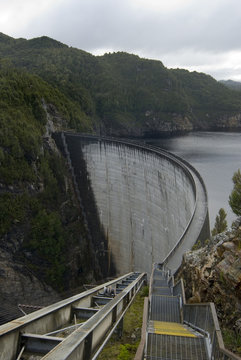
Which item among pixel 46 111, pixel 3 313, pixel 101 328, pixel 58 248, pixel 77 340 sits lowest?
pixel 3 313

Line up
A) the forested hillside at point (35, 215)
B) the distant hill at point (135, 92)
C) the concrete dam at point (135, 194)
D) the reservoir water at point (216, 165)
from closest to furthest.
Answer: the concrete dam at point (135, 194) → the forested hillside at point (35, 215) → the reservoir water at point (216, 165) → the distant hill at point (135, 92)

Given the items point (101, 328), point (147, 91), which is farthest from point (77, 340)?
point (147, 91)

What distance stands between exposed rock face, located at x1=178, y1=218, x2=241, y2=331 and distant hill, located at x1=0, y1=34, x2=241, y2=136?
80291mm

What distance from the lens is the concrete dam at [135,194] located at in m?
23.8

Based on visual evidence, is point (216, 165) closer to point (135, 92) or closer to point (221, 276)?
point (221, 276)

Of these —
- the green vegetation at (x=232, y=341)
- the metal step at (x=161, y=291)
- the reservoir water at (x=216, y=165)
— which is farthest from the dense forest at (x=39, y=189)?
the green vegetation at (x=232, y=341)

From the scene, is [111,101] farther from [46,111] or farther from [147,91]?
[46,111]

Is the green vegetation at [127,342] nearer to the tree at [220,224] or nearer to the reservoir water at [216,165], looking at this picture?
the tree at [220,224]

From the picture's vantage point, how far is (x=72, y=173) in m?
38.0

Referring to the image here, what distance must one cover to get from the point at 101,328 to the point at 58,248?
29.8m

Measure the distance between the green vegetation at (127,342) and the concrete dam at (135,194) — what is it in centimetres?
1147

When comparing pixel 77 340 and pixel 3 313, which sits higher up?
pixel 77 340

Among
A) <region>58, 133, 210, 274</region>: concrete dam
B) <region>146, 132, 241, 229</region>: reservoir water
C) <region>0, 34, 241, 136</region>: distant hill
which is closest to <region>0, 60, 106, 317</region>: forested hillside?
<region>58, 133, 210, 274</region>: concrete dam

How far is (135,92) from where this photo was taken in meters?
118
